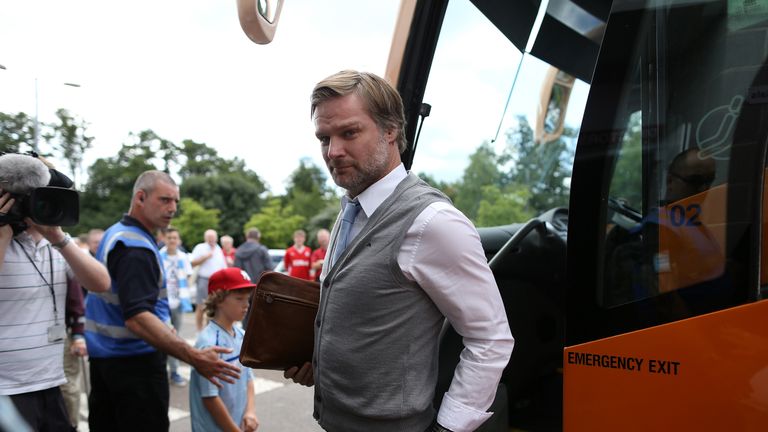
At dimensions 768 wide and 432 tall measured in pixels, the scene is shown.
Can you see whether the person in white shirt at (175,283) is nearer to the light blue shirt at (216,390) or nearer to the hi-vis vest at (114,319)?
the hi-vis vest at (114,319)

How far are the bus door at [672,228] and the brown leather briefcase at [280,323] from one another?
2.72ft

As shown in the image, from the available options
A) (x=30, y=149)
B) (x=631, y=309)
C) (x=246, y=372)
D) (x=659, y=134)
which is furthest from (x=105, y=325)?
(x=659, y=134)

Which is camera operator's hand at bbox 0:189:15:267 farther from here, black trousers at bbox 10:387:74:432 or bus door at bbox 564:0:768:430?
bus door at bbox 564:0:768:430

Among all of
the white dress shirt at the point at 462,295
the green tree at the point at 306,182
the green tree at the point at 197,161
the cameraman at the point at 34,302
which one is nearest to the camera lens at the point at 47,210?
the cameraman at the point at 34,302

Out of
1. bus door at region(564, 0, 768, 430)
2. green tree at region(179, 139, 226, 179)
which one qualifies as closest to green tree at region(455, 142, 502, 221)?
bus door at region(564, 0, 768, 430)

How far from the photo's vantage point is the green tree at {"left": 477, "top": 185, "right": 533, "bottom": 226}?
3396 mm

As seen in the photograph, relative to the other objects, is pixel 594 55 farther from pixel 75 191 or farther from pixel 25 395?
pixel 25 395

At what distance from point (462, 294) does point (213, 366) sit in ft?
5.07

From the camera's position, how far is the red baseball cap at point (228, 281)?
2885mm

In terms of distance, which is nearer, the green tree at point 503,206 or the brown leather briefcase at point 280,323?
the brown leather briefcase at point 280,323

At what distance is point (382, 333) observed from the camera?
59.2 inches

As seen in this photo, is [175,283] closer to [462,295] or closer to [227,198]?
[462,295]

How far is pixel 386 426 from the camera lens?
1.53m

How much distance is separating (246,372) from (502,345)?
1.87 meters
